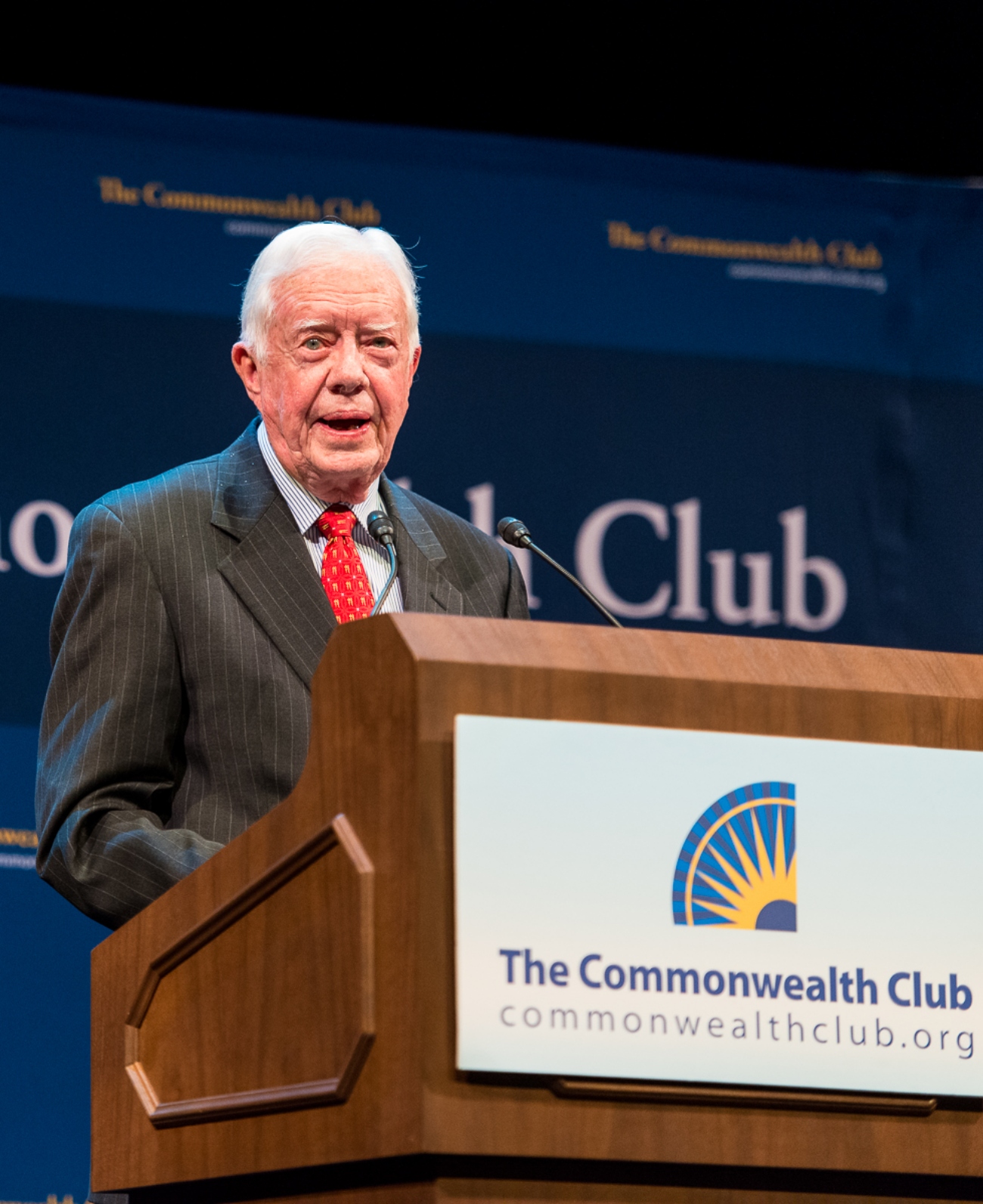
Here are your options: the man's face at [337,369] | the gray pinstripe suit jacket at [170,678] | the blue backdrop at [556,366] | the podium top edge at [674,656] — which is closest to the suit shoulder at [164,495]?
the gray pinstripe suit jacket at [170,678]

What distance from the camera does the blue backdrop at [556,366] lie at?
397cm

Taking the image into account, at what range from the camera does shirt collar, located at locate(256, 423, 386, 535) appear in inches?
104

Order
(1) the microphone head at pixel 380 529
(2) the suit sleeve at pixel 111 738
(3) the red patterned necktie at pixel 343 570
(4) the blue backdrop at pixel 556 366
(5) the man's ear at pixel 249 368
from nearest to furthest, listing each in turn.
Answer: (2) the suit sleeve at pixel 111 738
(1) the microphone head at pixel 380 529
(3) the red patterned necktie at pixel 343 570
(5) the man's ear at pixel 249 368
(4) the blue backdrop at pixel 556 366

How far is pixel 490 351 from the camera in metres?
4.28

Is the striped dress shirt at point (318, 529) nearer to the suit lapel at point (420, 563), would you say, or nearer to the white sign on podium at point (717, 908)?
the suit lapel at point (420, 563)

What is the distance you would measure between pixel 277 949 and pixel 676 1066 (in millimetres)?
376

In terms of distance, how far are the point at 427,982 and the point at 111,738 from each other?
2.84 feet

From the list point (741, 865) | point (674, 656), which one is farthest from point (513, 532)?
point (741, 865)

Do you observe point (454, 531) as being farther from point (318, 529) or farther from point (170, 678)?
point (170, 678)

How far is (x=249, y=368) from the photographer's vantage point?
110 inches

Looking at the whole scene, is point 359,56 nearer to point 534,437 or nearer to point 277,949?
point 534,437

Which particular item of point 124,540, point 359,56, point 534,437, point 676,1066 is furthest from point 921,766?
point 359,56

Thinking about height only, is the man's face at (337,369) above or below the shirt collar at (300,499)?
above

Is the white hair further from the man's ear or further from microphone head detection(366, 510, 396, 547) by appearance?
microphone head detection(366, 510, 396, 547)
